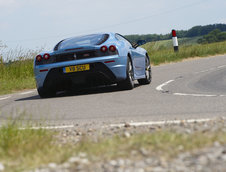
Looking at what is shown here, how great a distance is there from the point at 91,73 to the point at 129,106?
221 centimetres

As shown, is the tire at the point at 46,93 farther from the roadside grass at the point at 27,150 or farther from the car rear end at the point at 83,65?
the roadside grass at the point at 27,150

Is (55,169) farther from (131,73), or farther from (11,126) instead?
(131,73)

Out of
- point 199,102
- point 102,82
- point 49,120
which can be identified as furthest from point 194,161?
point 102,82

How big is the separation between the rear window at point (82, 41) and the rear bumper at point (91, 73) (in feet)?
1.52

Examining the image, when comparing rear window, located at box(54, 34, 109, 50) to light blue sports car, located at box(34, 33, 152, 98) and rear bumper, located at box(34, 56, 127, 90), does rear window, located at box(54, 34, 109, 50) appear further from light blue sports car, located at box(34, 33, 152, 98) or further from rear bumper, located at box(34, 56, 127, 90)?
rear bumper, located at box(34, 56, 127, 90)

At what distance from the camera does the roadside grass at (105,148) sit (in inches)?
152

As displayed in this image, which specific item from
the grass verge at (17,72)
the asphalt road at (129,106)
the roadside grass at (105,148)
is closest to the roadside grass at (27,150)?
the roadside grass at (105,148)

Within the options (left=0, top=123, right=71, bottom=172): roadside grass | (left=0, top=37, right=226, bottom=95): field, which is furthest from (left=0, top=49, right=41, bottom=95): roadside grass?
(left=0, top=123, right=71, bottom=172): roadside grass

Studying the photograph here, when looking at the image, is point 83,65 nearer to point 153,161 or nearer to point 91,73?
point 91,73

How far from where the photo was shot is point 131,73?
11.1 metres

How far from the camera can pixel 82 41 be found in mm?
10797

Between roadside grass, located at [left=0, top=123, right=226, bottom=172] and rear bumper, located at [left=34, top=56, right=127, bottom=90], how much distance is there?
17.8 feet

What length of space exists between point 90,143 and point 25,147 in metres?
0.61

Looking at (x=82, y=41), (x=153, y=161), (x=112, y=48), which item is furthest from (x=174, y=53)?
(x=153, y=161)
